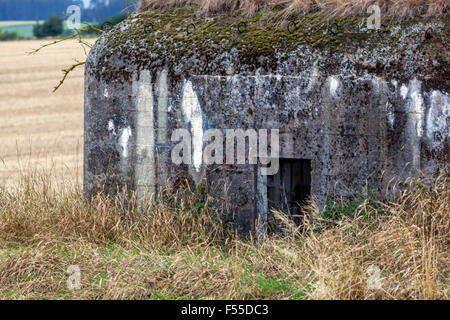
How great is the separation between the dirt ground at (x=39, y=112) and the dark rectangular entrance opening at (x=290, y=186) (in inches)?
218

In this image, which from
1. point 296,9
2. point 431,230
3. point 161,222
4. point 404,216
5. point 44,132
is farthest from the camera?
point 44,132

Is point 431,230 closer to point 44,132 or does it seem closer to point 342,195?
point 342,195

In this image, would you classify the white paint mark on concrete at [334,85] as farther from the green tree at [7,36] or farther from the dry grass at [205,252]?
the green tree at [7,36]

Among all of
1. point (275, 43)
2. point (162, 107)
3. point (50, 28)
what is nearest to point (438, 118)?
point (275, 43)

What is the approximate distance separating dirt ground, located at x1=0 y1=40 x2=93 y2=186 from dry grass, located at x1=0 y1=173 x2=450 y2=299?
501 cm

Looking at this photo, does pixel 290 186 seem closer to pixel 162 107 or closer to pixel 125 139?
pixel 162 107

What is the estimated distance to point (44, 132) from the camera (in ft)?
51.9

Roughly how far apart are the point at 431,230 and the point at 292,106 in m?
1.57

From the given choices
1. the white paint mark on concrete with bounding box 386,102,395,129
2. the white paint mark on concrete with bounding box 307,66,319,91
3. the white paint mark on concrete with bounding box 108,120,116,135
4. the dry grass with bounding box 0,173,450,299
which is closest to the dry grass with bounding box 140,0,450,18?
the white paint mark on concrete with bounding box 307,66,319,91

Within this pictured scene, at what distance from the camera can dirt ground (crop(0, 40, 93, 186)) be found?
44.5ft

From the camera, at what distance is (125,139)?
6000 millimetres

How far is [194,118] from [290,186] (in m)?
1.06

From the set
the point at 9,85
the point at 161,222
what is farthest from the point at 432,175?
the point at 9,85

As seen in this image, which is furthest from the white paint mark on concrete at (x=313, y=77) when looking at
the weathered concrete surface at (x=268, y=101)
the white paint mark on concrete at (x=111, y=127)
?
the white paint mark on concrete at (x=111, y=127)
